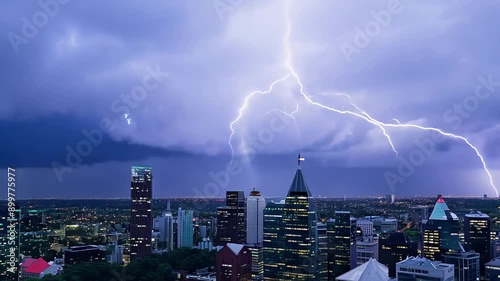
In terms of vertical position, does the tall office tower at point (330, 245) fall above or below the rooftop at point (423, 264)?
below

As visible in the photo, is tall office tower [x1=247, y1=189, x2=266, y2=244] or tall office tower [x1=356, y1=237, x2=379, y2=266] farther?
tall office tower [x1=247, y1=189, x2=266, y2=244]

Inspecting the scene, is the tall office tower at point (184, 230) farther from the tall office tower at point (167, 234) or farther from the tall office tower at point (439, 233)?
the tall office tower at point (439, 233)

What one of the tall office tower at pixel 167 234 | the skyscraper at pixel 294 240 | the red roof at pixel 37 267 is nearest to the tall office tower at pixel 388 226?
the tall office tower at pixel 167 234

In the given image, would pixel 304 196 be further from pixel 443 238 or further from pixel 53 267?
pixel 53 267

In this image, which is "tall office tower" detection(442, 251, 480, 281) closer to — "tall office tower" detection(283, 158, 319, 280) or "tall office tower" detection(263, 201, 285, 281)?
"tall office tower" detection(283, 158, 319, 280)

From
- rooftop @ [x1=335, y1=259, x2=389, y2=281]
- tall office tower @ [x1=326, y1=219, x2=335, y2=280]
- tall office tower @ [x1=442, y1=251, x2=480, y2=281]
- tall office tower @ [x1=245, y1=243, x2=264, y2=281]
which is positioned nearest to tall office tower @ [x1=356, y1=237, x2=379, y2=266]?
tall office tower @ [x1=326, y1=219, x2=335, y2=280]
